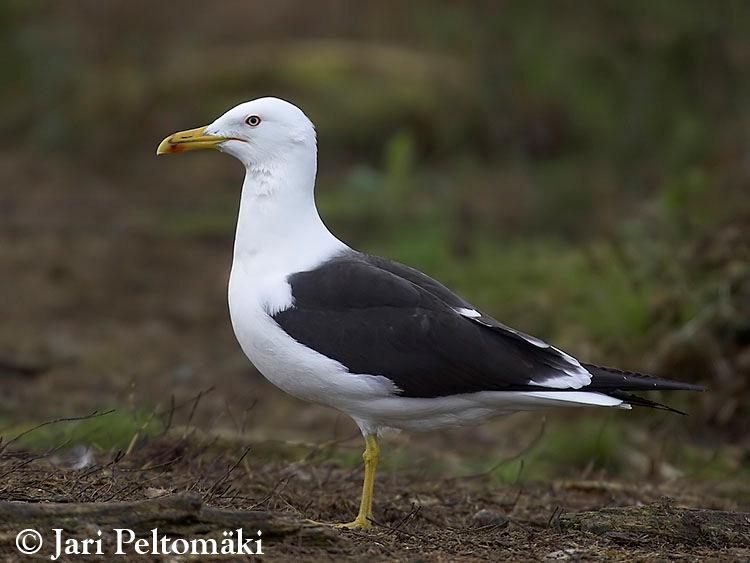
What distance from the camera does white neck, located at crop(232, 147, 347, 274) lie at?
5.55 metres

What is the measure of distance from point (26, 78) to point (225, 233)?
4460 mm

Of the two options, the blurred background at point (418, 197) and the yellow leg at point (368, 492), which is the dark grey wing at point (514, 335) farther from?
the blurred background at point (418, 197)

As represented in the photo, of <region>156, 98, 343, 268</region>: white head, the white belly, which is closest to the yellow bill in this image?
<region>156, 98, 343, 268</region>: white head

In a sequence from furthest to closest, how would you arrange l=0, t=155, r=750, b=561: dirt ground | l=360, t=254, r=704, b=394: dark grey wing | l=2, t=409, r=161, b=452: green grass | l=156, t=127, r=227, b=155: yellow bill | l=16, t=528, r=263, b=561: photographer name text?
l=2, t=409, r=161, b=452: green grass → l=156, t=127, r=227, b=155: yellow bill → l=360, t=254, r=704, b=394: dark grey wing → l=0, t=155, r=750, b=561: dirt ground → l=16, t=528, r=263, b=561: photographer name text

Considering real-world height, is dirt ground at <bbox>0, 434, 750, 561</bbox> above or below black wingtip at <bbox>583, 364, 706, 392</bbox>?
below

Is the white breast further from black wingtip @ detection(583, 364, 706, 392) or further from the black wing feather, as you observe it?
black wingtip @ detection(583, 364, 706, 392)

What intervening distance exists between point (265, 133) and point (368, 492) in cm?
171

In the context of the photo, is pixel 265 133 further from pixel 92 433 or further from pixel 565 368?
pixel 92 433

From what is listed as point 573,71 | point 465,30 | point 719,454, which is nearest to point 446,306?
point 719,454

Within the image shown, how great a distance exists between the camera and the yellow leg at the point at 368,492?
199 inches

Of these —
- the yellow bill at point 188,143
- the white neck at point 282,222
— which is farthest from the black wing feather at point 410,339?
the yellow bill at point 188,143

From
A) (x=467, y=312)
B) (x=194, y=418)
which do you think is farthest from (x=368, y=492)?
(x=194, y=418)

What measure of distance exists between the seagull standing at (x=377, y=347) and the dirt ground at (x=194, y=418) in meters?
0.39

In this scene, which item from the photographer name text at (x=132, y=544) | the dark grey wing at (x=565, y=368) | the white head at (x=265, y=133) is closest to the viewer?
the photographer name text at (x=132, y=544)
